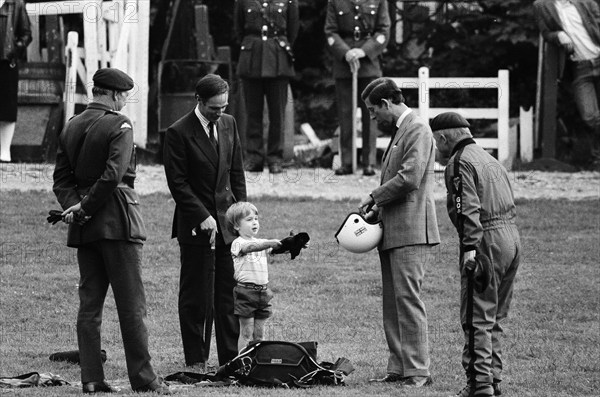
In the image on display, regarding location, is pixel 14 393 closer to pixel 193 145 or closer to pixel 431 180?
pixel 193 145

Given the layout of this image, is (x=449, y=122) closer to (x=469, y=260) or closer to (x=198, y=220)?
(x=469, y=260)

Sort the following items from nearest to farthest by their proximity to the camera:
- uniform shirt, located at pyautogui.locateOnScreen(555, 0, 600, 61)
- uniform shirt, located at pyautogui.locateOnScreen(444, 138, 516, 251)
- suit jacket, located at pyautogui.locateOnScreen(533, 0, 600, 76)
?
uniform shirt, located at pyautogui.locateOnScreen(444, 138, 516, 251), suit jacket, located at pyautogui.locateOnScreen(533, 0, 600, 76), uniform shirt, located at pyautogui.locateOnScreen(555, 0, 600, 61)

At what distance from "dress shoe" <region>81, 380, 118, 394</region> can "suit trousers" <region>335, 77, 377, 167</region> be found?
28.3 feet

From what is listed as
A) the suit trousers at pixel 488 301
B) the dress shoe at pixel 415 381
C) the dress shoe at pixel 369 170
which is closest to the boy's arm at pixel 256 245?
the dress shoe at pixel 415 381

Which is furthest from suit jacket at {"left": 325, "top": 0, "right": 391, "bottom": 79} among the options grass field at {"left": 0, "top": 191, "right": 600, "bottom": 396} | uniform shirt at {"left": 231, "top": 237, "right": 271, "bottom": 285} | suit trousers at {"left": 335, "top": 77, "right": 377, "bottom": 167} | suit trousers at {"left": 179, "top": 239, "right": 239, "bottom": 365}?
uniform shirt at {"left": 231, "top": 237, "right": 271, "bottom": 285}

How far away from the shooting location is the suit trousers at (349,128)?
56.1 feet

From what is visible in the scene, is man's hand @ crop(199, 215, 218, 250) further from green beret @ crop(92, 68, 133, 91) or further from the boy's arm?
green beret @ crop(92, 68, 133, 91)

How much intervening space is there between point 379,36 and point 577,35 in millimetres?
3004

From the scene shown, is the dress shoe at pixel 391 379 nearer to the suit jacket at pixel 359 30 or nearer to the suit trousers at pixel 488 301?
the suit trousers at pixel 488 301

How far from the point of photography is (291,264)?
13.8 meters

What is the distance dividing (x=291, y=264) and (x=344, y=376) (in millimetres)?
4406

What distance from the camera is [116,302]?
877cm

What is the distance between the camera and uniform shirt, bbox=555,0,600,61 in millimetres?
18281

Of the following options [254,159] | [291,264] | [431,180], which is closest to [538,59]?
[254,159]
